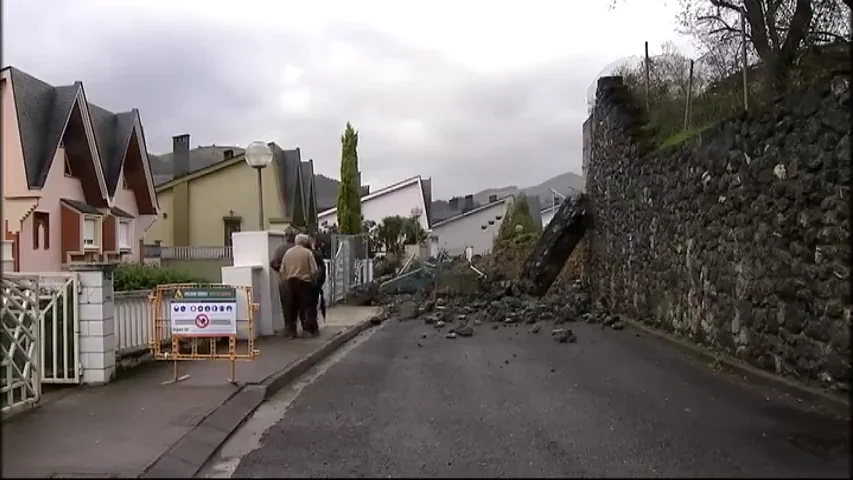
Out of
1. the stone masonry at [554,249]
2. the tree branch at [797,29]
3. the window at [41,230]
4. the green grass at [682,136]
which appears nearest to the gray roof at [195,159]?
the window at [41,230]

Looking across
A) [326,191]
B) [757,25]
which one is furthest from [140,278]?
[326,191]

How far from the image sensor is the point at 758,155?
10898 millimetres

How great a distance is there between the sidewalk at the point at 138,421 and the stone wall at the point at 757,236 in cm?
571

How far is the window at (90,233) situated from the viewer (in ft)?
89.8

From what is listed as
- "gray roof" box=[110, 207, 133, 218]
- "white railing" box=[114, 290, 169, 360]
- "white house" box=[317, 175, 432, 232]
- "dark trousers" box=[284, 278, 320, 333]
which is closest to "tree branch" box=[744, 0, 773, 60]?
"dark trousers" box=[284, 278, 320, 333]

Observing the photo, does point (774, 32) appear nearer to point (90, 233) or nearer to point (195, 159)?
point (90, 233)

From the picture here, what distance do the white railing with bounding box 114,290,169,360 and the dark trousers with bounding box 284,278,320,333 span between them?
9.77 feet

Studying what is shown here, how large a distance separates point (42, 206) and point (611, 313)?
15850mm

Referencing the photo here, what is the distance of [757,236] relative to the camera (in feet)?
35.8

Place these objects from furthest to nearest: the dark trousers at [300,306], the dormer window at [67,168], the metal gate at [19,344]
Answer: the dormer window at [67,168], the dark trousers at [300,306], the metal gate at [19,344]

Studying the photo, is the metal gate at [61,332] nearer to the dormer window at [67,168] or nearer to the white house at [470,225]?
the dormer window at [67,168]

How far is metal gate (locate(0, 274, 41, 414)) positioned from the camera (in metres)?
7.98

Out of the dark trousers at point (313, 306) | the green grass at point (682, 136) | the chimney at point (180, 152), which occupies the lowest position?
the dark trousers at point (313, 306)

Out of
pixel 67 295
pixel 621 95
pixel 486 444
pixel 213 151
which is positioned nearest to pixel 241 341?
pixel 67 295
